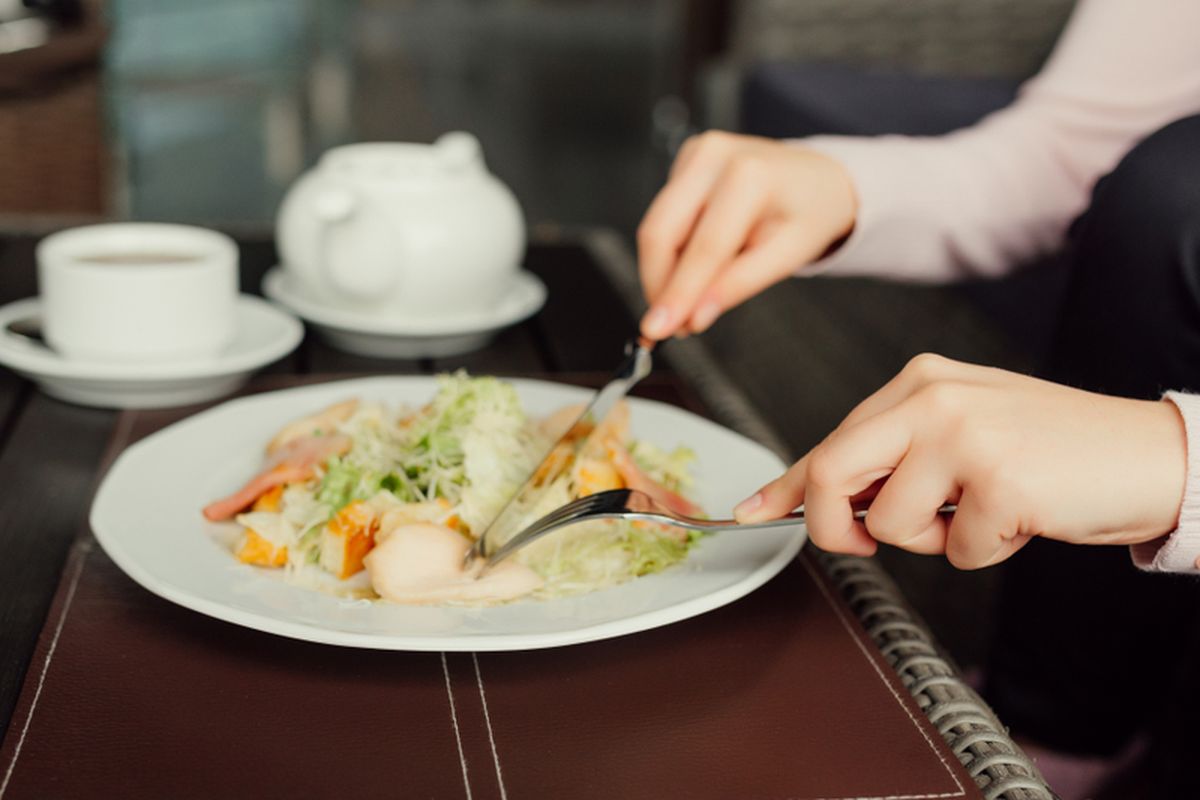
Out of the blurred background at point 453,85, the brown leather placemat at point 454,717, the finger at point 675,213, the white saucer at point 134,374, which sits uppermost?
the finger at point 675,213

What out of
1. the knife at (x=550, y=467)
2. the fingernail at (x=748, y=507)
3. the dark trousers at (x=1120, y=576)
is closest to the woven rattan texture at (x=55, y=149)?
the knife at (x=550, y=467)

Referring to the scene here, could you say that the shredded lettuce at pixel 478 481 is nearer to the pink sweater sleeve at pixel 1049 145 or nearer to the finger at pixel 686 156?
the finger at pixel 686 156

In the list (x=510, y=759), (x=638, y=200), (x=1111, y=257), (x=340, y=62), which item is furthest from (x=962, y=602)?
(x=340, y=62)

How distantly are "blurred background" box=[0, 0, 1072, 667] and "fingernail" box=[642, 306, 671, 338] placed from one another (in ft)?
2.60

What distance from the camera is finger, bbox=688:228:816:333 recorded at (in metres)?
0.82

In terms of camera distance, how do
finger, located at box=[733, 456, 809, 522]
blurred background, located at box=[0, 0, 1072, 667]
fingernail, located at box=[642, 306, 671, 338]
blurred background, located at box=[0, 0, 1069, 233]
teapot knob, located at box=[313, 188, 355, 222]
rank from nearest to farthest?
finger, located at box=[733, 456, 809, 522] → fingernail, located at box=[642, 306, 671, 338] → teapot knob, located at box=[313, 188, 355, 222] → blurred background, located at box=[0, 0, 1072, 667] → blurred background, located at box=[0, 0, 1069, 233]

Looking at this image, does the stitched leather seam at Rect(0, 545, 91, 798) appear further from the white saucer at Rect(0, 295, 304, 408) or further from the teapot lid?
the teapot lid

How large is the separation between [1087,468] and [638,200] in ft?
12.0

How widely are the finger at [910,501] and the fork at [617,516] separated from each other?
0.04 m

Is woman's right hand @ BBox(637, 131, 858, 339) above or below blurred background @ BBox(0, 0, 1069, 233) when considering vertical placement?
above

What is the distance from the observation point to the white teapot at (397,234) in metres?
1.06

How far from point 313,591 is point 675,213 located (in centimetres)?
38

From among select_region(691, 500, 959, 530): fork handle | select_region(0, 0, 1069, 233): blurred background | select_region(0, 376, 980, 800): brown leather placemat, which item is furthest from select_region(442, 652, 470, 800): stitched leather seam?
select_region(0, 0, 1069, 233): blurred background

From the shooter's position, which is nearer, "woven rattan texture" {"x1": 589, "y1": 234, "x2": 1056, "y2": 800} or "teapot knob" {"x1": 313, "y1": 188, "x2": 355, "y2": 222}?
"woven rattan texture" {"x1": 589, "y1": 234, "x2": 1056, "y2": 800}
